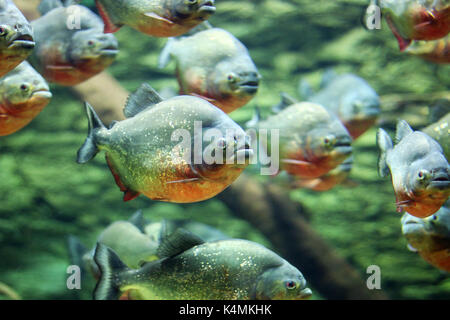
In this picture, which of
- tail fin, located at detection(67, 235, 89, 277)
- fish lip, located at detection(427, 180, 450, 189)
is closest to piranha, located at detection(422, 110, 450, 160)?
fish lip, located at detection(427, 180, 450, 189)

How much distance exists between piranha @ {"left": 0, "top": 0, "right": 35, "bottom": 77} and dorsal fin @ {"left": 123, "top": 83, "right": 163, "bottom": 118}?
0.47 metres

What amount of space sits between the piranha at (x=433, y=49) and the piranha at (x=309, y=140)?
2.24 feet

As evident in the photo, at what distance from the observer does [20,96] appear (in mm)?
1909

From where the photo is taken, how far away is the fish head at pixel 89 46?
221 cm

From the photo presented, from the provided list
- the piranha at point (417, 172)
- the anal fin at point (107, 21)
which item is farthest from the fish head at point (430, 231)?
the anal fin at point (107, 21)

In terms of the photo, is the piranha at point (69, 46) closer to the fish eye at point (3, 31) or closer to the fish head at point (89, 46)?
the fish head at point (89, 46)

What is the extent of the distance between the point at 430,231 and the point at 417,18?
45.6 inches

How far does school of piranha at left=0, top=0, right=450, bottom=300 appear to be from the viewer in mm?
1631

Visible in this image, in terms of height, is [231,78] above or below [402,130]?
above

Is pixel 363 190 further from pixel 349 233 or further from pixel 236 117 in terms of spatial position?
pixel 236 117

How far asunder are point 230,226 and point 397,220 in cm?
270

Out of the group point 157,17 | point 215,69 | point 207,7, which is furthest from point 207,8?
point 215,69

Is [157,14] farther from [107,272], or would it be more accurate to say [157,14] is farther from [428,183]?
[428,183]
